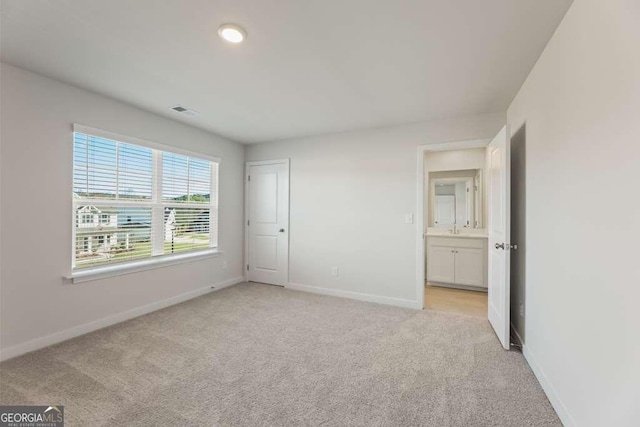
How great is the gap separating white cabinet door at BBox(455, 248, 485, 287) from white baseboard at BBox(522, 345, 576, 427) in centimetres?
213

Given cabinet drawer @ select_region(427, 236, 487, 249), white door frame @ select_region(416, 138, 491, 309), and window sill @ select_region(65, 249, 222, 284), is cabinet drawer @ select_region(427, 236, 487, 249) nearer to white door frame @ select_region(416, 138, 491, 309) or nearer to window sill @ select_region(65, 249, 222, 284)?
white door frame @ select_region(416, 138, 491, 309)

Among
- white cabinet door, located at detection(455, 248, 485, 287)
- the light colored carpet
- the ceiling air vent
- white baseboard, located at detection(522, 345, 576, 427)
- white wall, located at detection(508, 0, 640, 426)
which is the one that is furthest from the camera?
white cabinet door, located at detection(455, 248, 485, 287)

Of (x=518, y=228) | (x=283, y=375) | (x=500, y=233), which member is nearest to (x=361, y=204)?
(x=500, y=233)

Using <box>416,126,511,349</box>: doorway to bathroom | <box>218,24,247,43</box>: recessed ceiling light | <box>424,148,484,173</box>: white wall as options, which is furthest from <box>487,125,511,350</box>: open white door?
<box>218,24,247,43</box>: recessed ceiling light

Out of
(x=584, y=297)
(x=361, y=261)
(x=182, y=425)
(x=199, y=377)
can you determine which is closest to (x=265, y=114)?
(x=361, y=261)

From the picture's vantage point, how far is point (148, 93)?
277cm

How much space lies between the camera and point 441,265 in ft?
15.1

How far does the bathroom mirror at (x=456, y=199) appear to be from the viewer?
4.86m

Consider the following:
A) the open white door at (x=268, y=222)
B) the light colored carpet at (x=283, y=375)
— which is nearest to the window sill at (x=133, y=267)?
the light colored carpet at (x=283, y=375)

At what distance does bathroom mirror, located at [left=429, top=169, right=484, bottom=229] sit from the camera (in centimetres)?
486

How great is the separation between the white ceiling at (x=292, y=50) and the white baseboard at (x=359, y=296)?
7.84 ft

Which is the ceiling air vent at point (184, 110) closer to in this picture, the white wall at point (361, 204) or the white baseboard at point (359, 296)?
the white wall at point (361, 204)

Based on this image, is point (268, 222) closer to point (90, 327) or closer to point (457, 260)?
point (90, 327)

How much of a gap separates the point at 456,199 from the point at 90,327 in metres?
5.49
